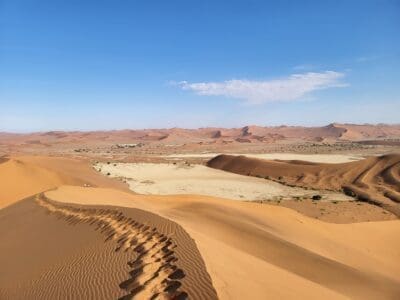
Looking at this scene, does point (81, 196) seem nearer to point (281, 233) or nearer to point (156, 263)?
point (281, 233)

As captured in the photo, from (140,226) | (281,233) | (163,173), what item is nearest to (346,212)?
(281,233)

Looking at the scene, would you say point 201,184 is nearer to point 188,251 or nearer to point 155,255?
point 155,255

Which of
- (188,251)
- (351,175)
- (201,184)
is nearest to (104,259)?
(188,251)

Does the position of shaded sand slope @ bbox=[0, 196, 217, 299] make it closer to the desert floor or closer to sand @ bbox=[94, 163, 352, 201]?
the desert floor

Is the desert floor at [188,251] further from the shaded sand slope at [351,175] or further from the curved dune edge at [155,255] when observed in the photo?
the shaded sand slope at [351,175]

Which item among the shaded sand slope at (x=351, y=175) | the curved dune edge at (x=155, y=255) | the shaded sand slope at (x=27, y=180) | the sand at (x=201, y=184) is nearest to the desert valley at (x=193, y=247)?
the curved dune edge at (x=155, y=255)

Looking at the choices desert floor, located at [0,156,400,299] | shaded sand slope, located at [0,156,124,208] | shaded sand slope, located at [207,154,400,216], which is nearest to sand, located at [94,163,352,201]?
shaded sand slope, located at [207,154,400,216]
